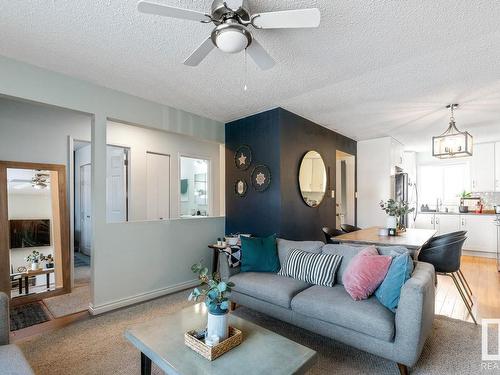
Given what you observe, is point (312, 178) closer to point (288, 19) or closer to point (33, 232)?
point (288, 19)


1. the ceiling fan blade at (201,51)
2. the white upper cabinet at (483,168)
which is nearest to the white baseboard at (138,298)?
the ceiling fan blade at (201,51)

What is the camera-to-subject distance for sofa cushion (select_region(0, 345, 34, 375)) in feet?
4.22

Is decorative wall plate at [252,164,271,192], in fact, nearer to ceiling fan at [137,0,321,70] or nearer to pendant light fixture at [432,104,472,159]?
ceiling fan at [137,0,321,70]

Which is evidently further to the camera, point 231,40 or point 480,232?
point 480,232

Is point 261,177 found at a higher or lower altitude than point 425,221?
higher

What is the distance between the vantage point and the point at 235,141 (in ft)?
14.0

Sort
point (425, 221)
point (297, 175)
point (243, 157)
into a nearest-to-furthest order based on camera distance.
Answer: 1. point (297, 175)
2. point (243, 157)
3. point (425, 221)

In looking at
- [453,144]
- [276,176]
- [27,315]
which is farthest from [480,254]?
[27,315]

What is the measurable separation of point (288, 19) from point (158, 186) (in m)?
3.97

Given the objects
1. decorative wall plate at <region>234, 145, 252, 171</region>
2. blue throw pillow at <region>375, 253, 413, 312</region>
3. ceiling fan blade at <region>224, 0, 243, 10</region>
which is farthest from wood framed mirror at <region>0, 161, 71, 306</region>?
blue throw pillow at <region>375, 253, 413, 312</region>

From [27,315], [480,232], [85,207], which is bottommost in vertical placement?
[27,315]

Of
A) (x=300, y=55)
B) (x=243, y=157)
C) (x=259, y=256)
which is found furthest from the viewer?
(x=243, y=157)

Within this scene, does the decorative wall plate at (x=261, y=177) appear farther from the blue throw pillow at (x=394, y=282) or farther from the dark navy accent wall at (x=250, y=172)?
the blue throw pillow at (x=394, y=282)

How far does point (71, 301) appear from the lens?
3.29 metres
